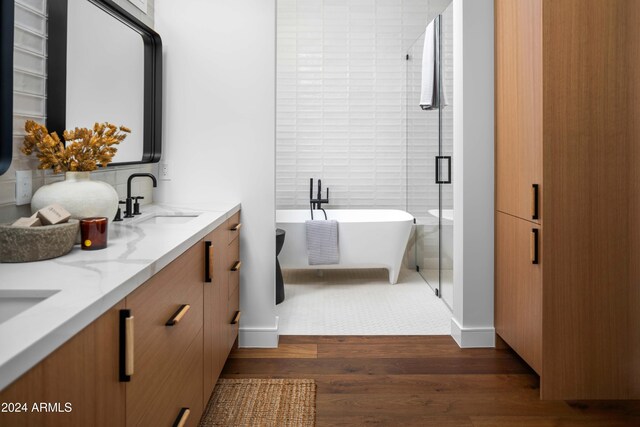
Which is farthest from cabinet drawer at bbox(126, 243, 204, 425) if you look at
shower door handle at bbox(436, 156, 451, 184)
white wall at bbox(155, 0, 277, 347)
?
shower door handle at bbox(436, 156, 451, 184)

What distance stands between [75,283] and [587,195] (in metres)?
1.96

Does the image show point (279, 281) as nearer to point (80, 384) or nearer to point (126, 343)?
point (126, 343)

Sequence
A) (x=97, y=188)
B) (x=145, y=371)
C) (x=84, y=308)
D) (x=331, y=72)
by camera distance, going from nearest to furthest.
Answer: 1. (x=84, y=308)
2. (x=145, y=371)
3. (x=97, y=188)
4. (x=331, y=72)

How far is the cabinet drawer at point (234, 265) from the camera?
2.55m

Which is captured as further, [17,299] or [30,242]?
[30,242]

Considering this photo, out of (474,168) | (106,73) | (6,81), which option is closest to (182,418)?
(6,81)

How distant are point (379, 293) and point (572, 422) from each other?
2.21 metres

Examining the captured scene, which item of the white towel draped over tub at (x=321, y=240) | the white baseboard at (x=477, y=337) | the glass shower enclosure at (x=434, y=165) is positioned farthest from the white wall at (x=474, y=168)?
the white towel draped over tub at (x=321, y=240)

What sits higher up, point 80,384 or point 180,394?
point 80,384

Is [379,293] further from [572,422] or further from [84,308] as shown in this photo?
[84,308]

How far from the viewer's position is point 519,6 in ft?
7.90

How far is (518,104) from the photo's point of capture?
2.44 meters

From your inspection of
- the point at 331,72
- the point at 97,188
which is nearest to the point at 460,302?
the point at 97,188

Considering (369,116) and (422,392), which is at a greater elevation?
(369,116)
